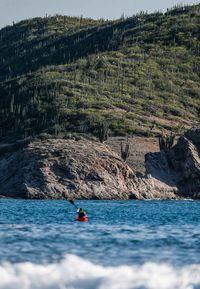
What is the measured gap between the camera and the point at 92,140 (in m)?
128

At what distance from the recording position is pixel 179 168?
4478 inches

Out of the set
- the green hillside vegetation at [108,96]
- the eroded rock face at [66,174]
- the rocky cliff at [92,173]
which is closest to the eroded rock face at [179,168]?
the rocky cliff at [92,173]

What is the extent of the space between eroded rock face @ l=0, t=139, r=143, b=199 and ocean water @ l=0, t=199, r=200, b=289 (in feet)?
178

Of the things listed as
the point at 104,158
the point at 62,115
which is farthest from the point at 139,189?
the point at 62,115

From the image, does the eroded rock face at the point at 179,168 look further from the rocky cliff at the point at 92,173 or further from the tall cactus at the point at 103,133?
the tall cactus at the point at 103,133

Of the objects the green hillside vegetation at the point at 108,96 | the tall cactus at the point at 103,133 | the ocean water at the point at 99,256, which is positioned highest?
the green hillside vegetation at the point at 108,96

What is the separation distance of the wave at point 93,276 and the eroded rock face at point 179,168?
82.5 meters

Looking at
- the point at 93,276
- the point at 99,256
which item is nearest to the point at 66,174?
the point at 99,256

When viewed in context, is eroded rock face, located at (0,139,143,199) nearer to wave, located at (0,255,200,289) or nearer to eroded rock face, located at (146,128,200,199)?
eroded rock face, located at (146,128,200,199)

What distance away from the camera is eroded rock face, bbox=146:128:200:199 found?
112m

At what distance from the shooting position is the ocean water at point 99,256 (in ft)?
84.4

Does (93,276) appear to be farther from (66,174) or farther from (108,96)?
(108,96)

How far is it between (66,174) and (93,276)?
81.0 metres

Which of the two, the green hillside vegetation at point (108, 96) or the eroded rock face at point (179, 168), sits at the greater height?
the green hillside vegetation at point (108, 96)
